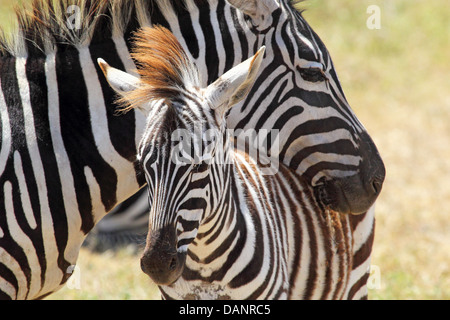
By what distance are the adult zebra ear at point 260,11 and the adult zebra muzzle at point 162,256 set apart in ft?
5.62

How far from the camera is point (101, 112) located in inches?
170

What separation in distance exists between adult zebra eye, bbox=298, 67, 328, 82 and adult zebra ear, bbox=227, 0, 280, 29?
0.41 m

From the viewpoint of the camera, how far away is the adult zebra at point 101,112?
4.23 m

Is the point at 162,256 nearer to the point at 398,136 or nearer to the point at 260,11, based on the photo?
the point at 260,11

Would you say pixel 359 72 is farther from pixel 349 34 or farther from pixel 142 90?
pixel 142 90

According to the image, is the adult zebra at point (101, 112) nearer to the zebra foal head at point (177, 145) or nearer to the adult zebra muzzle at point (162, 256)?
the zebra foal head at point (177, 145)

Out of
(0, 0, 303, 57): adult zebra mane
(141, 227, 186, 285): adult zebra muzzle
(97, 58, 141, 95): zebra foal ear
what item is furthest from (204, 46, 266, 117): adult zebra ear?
(0, 0, 303, 57): adult zebra mane

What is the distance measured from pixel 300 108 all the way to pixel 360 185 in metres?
0.68

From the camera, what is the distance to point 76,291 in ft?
23.0

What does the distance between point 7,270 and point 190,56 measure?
1.94m

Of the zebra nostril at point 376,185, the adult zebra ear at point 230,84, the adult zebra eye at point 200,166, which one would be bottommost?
the zebra nostril at point 376,185

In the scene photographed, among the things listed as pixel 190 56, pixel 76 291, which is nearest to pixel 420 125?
pixel 76 291

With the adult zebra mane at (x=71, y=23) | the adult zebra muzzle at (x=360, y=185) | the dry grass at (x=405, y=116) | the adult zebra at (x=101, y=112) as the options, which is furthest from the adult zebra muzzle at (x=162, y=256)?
the dry grass at (x=405, y=116)

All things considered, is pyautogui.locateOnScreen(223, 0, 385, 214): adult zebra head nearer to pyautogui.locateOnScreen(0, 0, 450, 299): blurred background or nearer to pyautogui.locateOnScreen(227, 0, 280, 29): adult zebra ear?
pyautogui.locateOnScreen(227, 0, 280, 29): adult zebra ear
